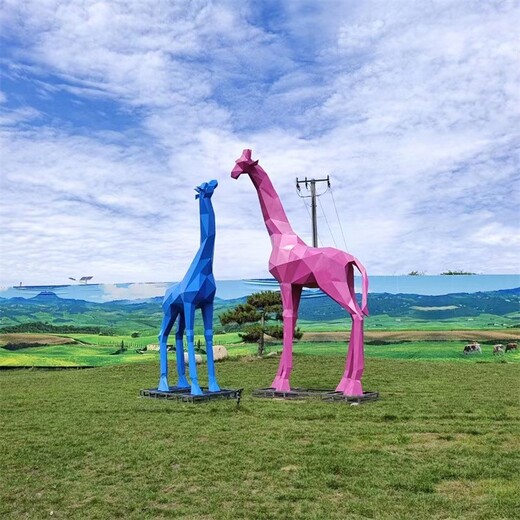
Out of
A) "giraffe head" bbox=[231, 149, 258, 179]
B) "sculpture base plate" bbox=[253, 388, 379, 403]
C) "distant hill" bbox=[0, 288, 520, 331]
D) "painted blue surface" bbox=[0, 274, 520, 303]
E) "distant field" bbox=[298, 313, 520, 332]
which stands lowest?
"sculpture base plate" bbox=[253, 388, 379, 403]

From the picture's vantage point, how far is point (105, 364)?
20797mm

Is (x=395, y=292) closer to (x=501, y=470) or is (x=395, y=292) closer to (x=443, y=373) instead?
(x=443, y=373)

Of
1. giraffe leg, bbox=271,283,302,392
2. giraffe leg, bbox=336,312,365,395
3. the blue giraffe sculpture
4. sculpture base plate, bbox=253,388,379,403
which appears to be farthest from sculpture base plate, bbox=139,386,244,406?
giraffe leg, bbox=336,312,365,395

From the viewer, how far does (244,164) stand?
A: 11.8 m

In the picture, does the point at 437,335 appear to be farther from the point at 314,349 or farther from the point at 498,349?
the point at 314,349

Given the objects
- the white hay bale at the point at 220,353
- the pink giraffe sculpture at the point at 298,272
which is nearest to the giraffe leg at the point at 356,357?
the pink giraffe sculpture at the point at 298,272

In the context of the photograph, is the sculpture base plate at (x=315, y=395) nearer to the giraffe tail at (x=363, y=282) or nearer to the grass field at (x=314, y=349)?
the giraffe tail at (x=363, y=282)

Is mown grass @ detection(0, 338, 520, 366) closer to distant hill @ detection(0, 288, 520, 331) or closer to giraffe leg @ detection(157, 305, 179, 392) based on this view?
distant hill @ detection(0, 288, 520, 331)

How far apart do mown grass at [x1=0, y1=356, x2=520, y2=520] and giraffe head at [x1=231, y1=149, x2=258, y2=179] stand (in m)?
4.70

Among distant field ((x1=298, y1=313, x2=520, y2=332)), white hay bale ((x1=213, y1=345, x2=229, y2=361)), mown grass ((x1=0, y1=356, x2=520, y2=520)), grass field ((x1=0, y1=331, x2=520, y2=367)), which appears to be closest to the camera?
mown grass ((x1=0, y1=356, x2=520, y2=520))

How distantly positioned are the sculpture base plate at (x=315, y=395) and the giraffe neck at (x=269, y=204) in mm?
3228

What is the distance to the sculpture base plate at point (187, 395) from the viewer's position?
10.9 m

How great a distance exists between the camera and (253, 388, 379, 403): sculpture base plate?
10.5 m

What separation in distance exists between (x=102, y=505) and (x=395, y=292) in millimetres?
19433
